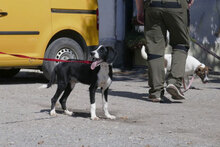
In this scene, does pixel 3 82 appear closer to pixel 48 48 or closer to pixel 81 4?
pixel 48 48

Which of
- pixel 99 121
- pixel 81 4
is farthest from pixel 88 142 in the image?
pixel 81 4

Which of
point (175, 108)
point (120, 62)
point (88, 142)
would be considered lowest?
point (120, 62)

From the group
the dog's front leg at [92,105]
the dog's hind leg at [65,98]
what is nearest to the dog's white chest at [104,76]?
the dog's front leg at [92,105]

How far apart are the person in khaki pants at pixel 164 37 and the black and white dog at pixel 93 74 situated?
1.63 meters

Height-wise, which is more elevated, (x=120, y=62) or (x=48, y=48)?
(x=48, y=48)

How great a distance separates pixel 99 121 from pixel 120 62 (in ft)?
29.4

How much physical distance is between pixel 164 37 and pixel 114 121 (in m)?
2.26

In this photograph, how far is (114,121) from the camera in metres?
7.25

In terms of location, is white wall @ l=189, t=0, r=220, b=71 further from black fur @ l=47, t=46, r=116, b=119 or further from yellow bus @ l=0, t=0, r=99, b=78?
black fur @ l=47, t=46, r=116, b=119

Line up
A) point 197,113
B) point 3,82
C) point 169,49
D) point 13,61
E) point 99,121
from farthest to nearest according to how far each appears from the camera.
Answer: point 169,49 → point 3,82 → point 13,61 → point 197,113 → point 99,121

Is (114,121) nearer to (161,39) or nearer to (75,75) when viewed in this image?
(75,75)

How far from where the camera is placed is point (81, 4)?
37.8 feet

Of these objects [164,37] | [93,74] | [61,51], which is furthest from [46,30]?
[93,74]

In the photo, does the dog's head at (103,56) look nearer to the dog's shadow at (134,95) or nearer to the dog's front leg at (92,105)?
the dog's front leg at (92,105)
